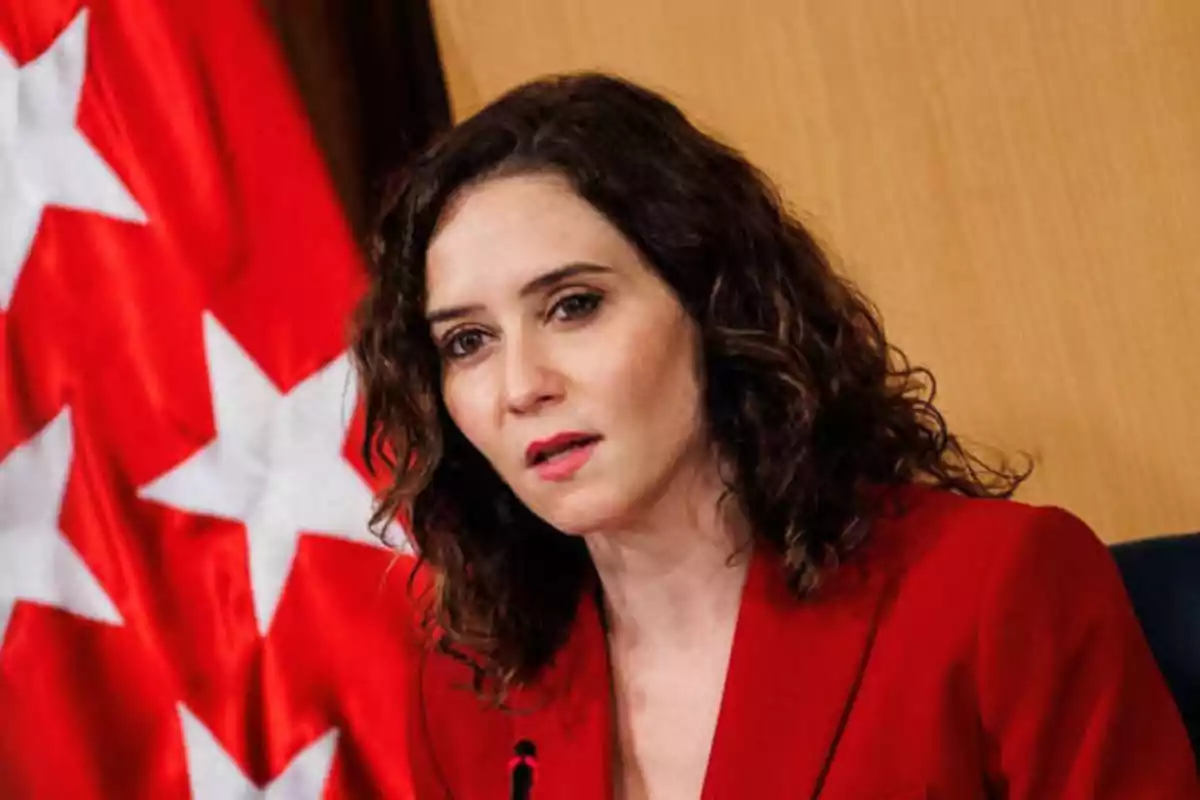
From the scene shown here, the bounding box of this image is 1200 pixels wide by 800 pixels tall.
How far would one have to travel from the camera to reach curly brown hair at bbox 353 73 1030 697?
0.89m

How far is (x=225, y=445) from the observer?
1.22m

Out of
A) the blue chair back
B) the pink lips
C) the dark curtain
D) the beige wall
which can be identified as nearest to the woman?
the pink lips

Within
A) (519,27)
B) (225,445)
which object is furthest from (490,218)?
(519,27)

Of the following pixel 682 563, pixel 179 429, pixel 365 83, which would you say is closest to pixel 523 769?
pixel 682 563

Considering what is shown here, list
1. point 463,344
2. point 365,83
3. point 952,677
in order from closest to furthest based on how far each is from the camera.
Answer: point 952,677, point 463,344, point 365,83

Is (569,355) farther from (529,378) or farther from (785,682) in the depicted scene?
(785,682)

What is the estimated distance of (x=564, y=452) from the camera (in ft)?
2.76

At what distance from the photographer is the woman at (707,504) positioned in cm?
82

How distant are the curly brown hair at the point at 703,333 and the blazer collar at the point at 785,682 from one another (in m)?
0.02

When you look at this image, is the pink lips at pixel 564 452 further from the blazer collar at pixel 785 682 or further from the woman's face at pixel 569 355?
the blazer collar at pixel 785 682

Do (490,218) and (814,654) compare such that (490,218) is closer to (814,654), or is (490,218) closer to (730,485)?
(730,485)

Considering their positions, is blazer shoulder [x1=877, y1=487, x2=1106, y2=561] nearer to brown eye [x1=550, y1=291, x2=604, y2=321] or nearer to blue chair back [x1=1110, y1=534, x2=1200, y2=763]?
blue chair back [x1=1110, y1=534, x2=1200, y2=763]

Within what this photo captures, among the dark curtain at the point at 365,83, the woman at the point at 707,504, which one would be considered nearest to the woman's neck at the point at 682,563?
the woman at the point at 707,504

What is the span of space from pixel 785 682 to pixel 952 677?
11 centimetres
